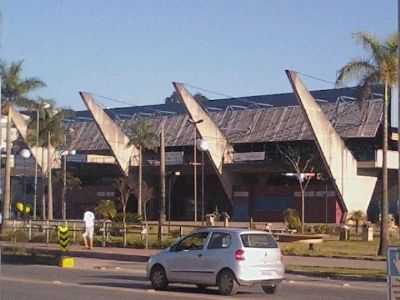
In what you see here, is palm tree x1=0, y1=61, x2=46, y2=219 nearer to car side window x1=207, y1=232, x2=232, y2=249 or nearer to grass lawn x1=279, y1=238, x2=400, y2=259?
grass lawn x1=279, y1=238, x2=400, y2=259

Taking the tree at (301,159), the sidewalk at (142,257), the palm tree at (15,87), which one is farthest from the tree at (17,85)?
the tree at (301,159)

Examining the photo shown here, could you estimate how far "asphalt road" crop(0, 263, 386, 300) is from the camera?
61.0ft

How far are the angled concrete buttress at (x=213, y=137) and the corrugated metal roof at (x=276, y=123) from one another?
141 centimetres

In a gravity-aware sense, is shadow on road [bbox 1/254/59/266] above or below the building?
below

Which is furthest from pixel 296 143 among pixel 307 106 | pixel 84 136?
pixel 84 136

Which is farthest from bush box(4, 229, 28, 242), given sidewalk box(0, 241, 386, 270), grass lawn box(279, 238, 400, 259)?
grass lawn box(279, 238, 400, 259)

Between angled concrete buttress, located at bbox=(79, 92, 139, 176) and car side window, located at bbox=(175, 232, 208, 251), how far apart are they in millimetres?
67799

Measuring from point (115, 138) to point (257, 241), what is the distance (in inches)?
2795

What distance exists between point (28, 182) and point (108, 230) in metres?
64.8

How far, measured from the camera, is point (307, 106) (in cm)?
7200

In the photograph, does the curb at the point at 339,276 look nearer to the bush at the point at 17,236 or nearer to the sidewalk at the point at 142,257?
the sidewalk at the point at 142,257

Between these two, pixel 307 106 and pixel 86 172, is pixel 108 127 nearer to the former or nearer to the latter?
pixel 86 172

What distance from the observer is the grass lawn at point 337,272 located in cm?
2562

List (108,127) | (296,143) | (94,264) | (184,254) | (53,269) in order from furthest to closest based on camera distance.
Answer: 1. (108,127)
2. (296,143)
3. (94,264)
4. (53,269)
5. (184,254)
